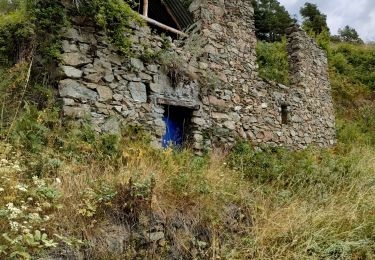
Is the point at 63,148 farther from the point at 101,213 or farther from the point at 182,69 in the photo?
the point at 182,69

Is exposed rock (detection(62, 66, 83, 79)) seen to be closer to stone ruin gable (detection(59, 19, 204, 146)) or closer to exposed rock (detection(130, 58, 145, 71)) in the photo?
stone ruin gable (detection(59, 19, 204, 146))

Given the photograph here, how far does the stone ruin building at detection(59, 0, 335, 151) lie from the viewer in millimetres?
5988

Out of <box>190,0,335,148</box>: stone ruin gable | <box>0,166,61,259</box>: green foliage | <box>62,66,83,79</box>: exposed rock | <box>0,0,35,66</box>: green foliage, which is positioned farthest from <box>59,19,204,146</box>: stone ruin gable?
<box>0,166,61,259</box>: green foliage

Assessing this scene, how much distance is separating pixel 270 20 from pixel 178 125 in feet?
58.6

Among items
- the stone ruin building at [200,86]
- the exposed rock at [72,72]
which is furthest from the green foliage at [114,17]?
the exposed rock at [72,72]

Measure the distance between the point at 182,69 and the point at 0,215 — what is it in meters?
4.68

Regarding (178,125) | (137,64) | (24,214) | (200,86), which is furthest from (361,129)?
(24,214)

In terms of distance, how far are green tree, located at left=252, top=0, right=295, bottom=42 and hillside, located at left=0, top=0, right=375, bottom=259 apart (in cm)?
1738

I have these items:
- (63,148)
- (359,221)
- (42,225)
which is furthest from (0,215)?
(359,221)

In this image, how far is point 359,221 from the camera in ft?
16.3

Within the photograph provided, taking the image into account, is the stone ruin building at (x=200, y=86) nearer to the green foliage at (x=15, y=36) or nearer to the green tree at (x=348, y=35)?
the green foliage at (x=15, y=36)

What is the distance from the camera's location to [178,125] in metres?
7.49

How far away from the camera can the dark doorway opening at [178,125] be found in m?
7.31

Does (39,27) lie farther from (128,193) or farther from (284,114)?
(284,114)
